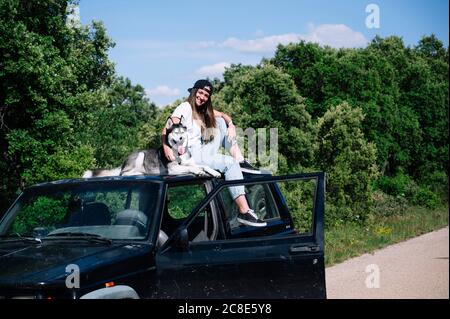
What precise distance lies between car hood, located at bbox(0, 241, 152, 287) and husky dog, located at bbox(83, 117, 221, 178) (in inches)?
64.2

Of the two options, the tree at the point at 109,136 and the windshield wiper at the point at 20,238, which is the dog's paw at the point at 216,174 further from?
the tree at the point at 109,136

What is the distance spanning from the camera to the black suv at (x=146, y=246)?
15.3ft

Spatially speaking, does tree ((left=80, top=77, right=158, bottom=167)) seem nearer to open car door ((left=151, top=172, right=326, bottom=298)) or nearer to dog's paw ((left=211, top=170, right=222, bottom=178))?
dog's paw ((left=211, top=170, right=222, bottom=178))

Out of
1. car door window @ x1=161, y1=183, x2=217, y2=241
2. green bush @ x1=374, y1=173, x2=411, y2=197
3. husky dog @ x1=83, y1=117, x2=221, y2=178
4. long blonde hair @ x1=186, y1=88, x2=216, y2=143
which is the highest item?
long blonde hair @ x1=186, y1=88, x2=216, y2=143

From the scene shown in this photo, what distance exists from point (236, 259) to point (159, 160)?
79.8 inches

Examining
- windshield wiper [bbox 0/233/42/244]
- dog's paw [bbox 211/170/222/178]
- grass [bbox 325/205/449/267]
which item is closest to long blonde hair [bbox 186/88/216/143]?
dog's paw [bbox 211/170/222/178]

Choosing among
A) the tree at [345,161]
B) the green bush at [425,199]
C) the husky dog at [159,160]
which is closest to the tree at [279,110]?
the tree at [345,161]

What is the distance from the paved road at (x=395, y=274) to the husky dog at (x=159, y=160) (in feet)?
16.8

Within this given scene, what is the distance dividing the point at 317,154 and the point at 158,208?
107 ft

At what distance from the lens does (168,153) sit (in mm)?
6992

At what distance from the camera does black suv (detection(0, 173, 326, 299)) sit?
4664 millimetres

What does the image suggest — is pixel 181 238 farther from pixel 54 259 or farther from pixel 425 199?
pixel 425 199
